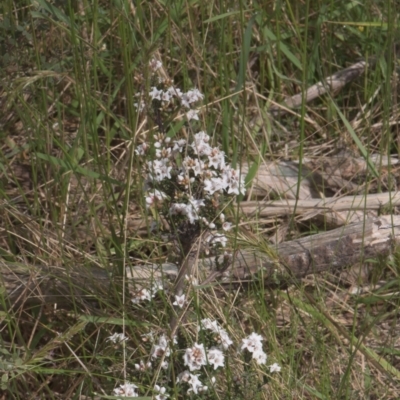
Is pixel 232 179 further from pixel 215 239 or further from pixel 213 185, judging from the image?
pixel 215 239

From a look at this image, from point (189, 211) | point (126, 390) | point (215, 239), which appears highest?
point (189, 211)

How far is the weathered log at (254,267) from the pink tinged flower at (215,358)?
296 mm

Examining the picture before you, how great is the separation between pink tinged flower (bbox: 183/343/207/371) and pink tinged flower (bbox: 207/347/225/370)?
0.06 ft

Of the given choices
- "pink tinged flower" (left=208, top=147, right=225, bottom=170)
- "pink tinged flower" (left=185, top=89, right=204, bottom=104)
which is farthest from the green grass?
"pink tinged flower" (left=208, top=147, right=225, bottom=170)

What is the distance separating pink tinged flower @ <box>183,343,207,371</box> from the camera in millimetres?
1996

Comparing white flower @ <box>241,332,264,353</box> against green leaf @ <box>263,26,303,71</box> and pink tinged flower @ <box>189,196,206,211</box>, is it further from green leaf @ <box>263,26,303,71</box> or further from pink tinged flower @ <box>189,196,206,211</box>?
green leaf @ <box>263,26,303,71</box>

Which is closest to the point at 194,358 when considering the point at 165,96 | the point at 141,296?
the point at 141,296

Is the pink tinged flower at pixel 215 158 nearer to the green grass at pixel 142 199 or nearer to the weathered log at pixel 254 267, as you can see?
the green grass at pixel 142 199

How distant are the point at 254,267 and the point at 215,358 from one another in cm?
56

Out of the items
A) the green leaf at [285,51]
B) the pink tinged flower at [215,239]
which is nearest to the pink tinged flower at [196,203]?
the pink tinged flower at [215,239]

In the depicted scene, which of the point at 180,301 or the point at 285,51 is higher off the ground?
the point at 285,51

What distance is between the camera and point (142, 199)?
7.95 ft

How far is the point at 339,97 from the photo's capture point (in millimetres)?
3436

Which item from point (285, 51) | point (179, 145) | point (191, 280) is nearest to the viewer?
point (191, 280)
